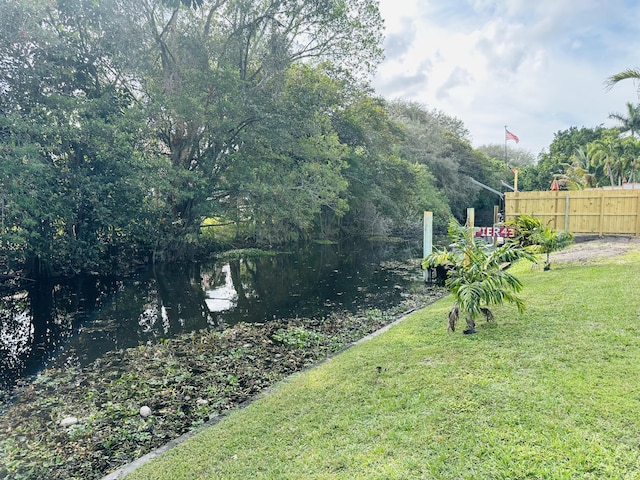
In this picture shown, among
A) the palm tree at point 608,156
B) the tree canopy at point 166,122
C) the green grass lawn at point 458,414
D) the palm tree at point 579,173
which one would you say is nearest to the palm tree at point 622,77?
the green grass lawn at point 458,414

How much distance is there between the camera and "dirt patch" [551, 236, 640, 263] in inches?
349

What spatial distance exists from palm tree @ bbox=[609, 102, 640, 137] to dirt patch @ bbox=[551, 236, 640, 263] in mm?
20189

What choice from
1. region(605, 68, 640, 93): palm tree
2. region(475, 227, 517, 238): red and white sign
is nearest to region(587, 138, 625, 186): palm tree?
region(605, 68, 640, 93): palm tree

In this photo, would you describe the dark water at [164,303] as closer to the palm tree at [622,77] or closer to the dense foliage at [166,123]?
the dense foliage at [166,123]

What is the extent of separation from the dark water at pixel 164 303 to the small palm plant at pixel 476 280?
3.75 meters

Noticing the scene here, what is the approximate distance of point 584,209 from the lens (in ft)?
39.9

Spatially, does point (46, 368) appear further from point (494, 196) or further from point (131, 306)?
point (494, 196)

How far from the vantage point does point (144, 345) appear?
659cm

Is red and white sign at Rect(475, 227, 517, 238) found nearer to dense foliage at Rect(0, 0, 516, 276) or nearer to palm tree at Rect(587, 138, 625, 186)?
dense foliage at Rect(0, 0, 516, 276)

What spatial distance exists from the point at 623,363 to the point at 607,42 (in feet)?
25.9

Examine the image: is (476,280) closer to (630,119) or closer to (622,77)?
(622,77)

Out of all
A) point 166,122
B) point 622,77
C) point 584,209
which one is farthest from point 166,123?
point 584,209

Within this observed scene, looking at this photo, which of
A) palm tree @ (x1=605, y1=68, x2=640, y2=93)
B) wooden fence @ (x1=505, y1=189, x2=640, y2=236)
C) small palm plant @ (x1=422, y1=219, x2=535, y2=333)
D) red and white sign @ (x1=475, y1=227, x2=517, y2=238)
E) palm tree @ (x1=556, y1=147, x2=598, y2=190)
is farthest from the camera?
palm tree @ (x1=556, y1=147, x2=598, y2=190)

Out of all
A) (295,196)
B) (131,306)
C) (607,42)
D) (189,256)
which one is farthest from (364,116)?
(131,306)
